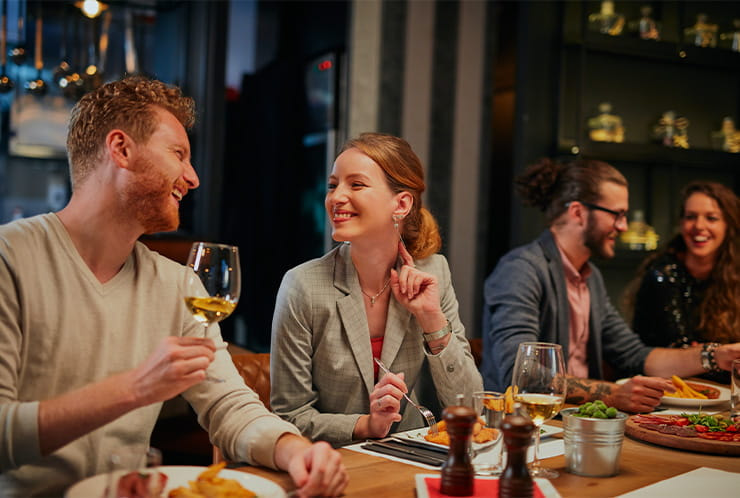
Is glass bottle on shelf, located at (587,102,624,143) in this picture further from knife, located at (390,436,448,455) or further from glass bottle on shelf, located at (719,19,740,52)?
knife, located at (390,436,448,455)

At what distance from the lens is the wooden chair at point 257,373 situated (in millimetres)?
Answer: 2129

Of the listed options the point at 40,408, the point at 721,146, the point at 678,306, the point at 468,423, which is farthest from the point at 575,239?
the point at 721,146

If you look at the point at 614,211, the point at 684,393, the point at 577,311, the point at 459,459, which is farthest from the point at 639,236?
the point at 459,459

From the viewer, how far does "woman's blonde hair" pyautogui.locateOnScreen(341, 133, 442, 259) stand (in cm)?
212

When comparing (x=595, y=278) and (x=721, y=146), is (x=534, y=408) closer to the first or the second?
(x=595, y=278)

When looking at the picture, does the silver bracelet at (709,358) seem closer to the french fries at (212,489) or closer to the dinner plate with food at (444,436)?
the dinner plate with food at (444,436)

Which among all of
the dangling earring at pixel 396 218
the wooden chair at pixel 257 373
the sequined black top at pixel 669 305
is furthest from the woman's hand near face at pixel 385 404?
the sequined black top at pixel 669 305

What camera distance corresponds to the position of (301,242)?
5.32 metres

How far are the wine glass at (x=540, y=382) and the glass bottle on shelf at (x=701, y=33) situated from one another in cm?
398

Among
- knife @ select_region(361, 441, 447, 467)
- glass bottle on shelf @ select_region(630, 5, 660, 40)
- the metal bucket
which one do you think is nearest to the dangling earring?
knife @ select_region(361, 441, 447, 467)

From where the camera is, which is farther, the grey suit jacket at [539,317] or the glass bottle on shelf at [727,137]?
the glass bottle on shelf at [727,137]

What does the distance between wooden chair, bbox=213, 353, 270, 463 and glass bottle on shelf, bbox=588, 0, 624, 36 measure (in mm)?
3205

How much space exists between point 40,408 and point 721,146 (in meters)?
4.69

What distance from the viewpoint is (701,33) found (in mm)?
4703
